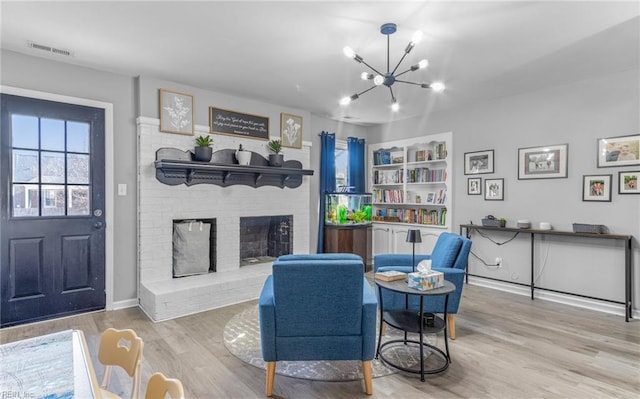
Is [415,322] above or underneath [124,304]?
above

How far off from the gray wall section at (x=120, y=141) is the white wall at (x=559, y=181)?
4.40 metres

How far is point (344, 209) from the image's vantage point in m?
5.62

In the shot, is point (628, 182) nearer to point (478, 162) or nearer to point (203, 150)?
point (478, 162)

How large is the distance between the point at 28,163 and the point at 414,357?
3.91m

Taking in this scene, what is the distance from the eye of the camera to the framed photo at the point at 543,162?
13.4 ft

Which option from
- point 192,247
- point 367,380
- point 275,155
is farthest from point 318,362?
point 275,155

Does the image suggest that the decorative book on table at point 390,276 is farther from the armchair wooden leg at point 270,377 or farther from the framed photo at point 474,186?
the framed photo at point 474,186

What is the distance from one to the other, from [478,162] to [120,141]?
4.63m

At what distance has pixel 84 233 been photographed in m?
3.52

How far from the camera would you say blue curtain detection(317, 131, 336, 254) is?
5.58 meters

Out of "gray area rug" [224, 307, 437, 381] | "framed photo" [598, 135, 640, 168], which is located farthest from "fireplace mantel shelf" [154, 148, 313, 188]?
"framed photo" [598, 135, 640, 168]

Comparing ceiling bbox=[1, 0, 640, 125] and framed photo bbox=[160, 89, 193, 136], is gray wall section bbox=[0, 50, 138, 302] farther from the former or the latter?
framed photo bbox=[160, 89, 193, 136]

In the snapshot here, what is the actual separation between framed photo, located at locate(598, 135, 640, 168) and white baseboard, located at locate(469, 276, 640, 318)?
1544 millimetres

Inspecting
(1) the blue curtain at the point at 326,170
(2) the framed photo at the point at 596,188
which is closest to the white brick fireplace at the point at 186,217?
(1) the blue curtain at the point at 326,170
